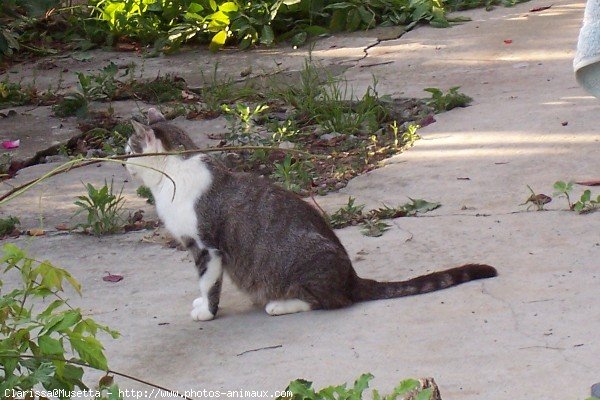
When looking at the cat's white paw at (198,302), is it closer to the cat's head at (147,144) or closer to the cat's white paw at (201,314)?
the cat's white paw at (201,314)

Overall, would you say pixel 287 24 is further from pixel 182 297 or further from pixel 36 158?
pixel 182 297

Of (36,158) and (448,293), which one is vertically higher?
(448,293)

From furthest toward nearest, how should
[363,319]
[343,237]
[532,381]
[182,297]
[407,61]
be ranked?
[407,61], [343,237], [182,297], [363,319], [532,381]

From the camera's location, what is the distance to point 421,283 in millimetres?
3955

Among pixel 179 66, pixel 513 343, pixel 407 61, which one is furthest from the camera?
pixel 179 66

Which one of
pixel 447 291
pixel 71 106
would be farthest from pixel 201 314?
pixel 71 106

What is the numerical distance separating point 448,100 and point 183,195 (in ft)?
8.84

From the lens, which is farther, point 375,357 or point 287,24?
point 287,24

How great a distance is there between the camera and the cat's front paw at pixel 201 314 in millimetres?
4043

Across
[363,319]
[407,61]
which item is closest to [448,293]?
[363,319]

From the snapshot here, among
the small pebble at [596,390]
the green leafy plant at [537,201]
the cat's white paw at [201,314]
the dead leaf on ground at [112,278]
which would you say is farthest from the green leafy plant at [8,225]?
the small pebble at [596,390]

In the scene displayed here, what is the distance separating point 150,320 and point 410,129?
2464 millimetres

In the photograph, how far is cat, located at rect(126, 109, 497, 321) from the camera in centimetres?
400

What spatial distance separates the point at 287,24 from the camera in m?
8.63
